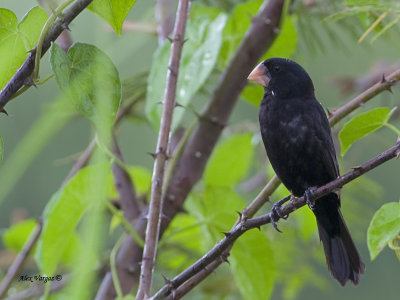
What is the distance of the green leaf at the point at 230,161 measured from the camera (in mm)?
2283

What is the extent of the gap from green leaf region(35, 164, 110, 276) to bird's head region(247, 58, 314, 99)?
81 cm

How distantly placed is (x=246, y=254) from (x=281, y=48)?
0.78 meters

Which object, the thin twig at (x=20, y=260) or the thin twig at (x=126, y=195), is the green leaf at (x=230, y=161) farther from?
the thin twig at (x=20, y=260)

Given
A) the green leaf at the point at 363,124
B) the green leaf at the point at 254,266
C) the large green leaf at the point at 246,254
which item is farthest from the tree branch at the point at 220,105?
the green leaf at the point at 363,124

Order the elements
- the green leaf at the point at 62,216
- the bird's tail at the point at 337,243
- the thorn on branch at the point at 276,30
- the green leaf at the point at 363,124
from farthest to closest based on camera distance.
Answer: the thorn on branch at the point at 276,30, the bird's tail at the point at 337,243, the green leaf at the point at 62,216, the green leaf at the point at 363,124

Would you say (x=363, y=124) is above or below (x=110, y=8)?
below

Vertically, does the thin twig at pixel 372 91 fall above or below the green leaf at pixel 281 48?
below

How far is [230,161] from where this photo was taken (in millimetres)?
2281

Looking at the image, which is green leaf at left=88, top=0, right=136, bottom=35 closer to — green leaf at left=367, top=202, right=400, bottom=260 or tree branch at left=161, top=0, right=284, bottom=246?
green leaf at left=367, top=202, right=400, bottom=260

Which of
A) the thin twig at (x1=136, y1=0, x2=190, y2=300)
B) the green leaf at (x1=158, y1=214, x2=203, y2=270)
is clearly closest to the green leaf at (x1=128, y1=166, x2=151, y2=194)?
the green leaf at (x1=158, y1=214, x2=203, y2=270)

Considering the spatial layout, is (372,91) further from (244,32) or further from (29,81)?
(29,81)

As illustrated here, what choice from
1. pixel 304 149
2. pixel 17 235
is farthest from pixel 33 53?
pixel 17 235

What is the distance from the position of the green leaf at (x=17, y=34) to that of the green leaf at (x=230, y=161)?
1249 millimetres

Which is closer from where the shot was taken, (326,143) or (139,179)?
(326,143)
